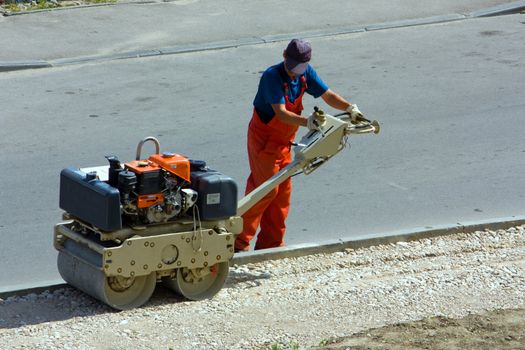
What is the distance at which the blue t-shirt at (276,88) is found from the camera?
799 centimetres

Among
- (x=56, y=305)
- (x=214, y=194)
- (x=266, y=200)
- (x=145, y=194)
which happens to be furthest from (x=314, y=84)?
(x=56, y=305)

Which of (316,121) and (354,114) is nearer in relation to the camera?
(316,121)

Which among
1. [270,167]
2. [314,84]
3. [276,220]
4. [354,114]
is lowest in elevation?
[276,220]

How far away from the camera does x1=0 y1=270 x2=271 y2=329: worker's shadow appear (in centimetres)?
707

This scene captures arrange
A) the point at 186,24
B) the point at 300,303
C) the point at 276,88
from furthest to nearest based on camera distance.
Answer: the point at 186,24
the point at 276,88
the point at 300,303

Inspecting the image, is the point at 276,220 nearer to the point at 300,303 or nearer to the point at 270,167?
the point at 270,167

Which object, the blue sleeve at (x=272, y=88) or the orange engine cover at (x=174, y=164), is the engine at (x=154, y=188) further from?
the blue sleeve at (x=272, y=88)

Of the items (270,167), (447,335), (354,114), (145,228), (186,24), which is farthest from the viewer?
(186,24)

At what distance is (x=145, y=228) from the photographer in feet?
23.3

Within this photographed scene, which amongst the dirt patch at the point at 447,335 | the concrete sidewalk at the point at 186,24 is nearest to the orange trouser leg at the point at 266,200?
the dirt patch at the point at 447,335

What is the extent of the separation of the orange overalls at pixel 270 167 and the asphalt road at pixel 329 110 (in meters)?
0.50

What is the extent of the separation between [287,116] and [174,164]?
1104 millimetres

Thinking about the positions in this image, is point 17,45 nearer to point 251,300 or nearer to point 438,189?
point 438,189

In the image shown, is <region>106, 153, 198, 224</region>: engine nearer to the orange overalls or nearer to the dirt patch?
the orange overalls
